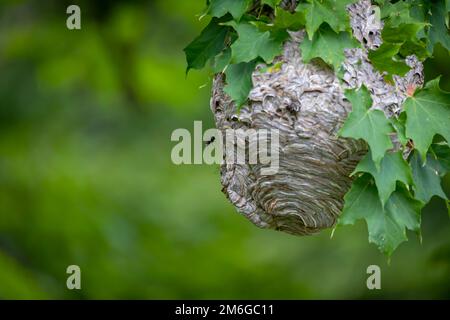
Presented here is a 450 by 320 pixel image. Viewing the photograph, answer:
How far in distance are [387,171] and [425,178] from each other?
255 mm

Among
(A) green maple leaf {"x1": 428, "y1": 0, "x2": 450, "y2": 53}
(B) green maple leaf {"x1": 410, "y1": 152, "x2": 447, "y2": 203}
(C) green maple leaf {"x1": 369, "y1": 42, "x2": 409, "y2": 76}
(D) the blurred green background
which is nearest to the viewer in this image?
(C) green maple leaf {"x1": 369, "y1": 42, "x2": 409, "y2": 76}

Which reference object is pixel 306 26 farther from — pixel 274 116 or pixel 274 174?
pixel 274 174

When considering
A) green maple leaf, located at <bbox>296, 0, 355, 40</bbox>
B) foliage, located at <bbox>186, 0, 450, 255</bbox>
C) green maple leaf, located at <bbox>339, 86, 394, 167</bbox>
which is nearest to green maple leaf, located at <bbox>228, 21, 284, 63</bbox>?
foliage, located at <bbox>186, 0, 450, 255</bbox>

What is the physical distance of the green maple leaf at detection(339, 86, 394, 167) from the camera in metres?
2.58

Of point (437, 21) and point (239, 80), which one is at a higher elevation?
point (437, 21)

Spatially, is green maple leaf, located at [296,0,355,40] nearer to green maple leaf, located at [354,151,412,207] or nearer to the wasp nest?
the wasp nest

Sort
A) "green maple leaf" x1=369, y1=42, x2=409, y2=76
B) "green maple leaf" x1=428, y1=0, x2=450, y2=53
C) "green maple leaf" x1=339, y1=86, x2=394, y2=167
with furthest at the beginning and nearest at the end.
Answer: "green maple leaf" x1=428, y1=0, x2=450, y2=53 < "green maple leaf" x1=369, y1=42, x2=409, y2=76 < "green maple leaf" x1=339, y1=86, x2=394, y2=167

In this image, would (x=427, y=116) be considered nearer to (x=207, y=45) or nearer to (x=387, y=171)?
(x=387, y=171)

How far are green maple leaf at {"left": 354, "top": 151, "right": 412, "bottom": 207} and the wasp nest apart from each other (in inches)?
4.4

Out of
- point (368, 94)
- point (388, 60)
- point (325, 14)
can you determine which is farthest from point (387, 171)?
point (325, 14)

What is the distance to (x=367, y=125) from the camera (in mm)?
2607

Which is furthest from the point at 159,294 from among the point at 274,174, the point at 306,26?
the point at 306,26

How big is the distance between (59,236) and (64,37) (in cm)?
107

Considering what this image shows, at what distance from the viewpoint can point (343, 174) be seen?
9.44 ft
